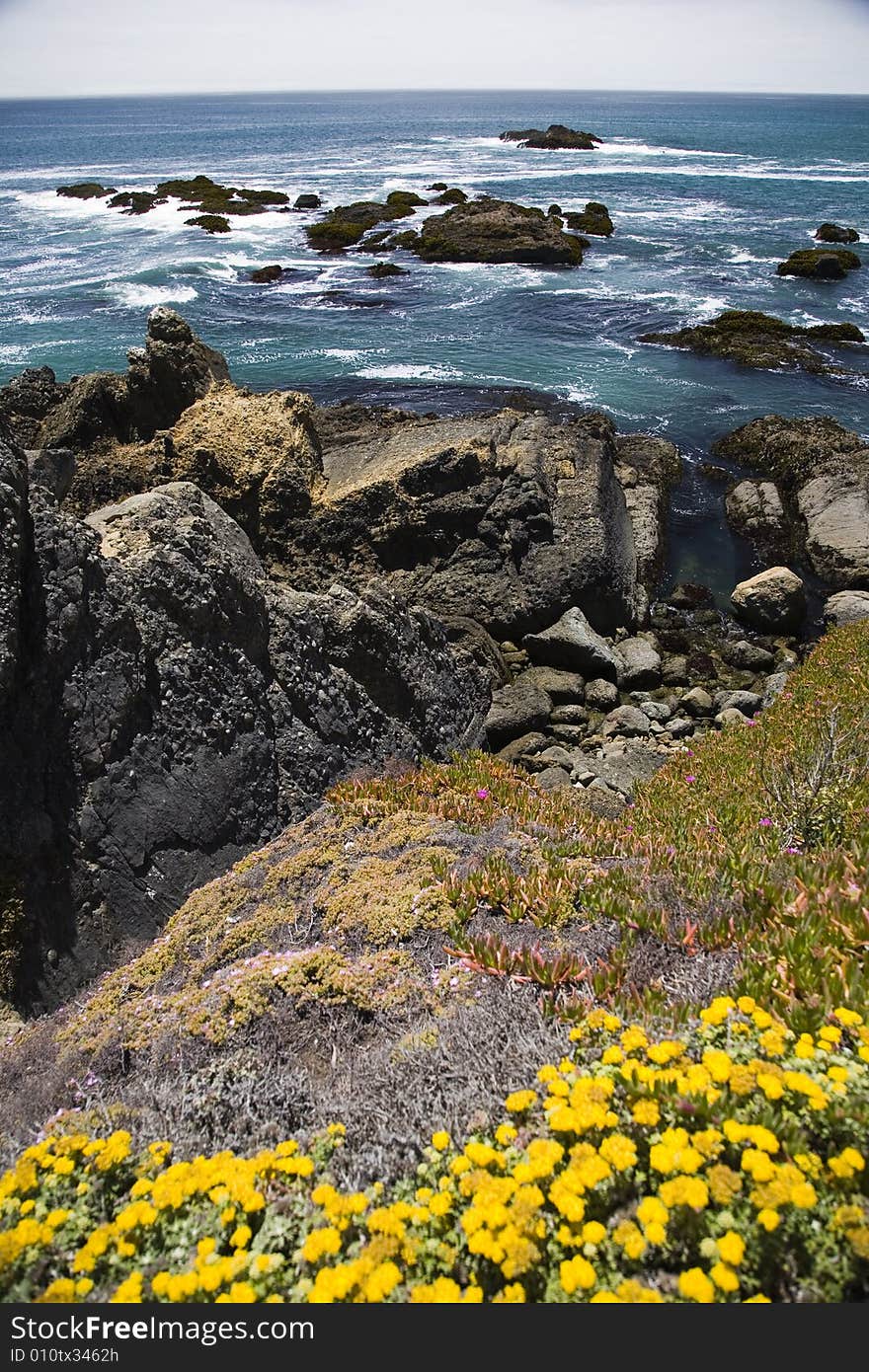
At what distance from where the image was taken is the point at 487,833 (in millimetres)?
7129

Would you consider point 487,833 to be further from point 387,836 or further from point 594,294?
point 594,294

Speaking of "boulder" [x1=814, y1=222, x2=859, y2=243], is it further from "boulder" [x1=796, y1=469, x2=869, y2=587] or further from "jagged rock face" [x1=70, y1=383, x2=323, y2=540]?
"jagged rock face" [x1=70, y1=383, x2=323, y2=540]

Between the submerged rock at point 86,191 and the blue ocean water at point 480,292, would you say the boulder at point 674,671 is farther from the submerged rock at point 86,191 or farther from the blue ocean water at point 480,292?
the submerged rock at point 86,191

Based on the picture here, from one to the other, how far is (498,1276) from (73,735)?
18.9ft

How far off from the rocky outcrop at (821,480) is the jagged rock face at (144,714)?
13.6 metres

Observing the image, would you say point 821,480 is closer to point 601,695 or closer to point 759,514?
point 759,514

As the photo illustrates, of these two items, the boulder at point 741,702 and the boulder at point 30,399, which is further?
the boulder at point 30,399

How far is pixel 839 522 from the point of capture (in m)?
19.7

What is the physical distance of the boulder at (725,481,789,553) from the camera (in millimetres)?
20453

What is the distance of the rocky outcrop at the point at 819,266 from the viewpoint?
147ft

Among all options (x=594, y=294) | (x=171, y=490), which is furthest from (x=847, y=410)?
(x=171, y=490)

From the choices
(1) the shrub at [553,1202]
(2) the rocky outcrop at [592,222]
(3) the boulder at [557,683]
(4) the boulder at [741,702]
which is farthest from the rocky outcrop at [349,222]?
(1) the shrub at [553,1202]

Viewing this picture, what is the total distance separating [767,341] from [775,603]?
901 inches

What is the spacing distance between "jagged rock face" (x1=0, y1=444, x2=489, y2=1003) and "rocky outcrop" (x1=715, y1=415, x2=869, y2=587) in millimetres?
13578
